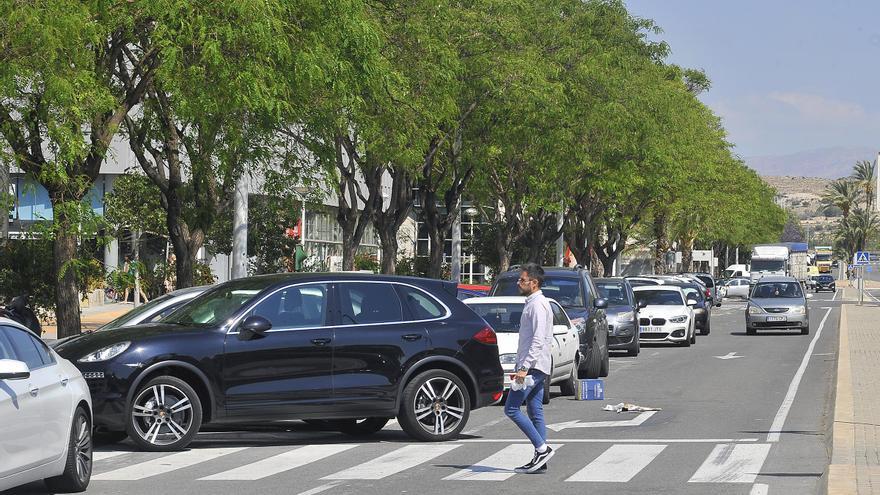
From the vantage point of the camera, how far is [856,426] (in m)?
15.1

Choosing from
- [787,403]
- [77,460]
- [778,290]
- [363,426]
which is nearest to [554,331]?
[787,403]

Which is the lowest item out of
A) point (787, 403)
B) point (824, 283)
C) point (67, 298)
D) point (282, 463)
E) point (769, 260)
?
point (787, 403)

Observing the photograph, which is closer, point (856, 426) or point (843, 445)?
point (843, 445)

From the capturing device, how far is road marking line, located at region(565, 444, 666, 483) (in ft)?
39.1

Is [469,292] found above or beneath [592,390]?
above

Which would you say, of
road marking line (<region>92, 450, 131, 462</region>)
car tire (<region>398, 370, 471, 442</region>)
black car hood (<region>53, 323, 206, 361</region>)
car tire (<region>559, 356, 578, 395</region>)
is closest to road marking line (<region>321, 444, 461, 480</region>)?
car tire (<region>398, 370, 471, 442</region>)

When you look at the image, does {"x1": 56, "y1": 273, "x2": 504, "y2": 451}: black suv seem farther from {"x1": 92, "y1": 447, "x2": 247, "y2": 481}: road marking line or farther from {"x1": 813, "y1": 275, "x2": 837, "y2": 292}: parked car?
{"x1": 813, "y1": 275, "x2": 837, "y2": 292}: parked car

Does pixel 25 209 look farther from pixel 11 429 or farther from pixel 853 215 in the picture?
pixel 853 215

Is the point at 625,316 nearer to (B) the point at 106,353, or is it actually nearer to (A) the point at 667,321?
(A) the point at 667,321

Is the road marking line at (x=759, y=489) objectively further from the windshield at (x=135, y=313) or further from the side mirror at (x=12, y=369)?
the windshield at (x=135, y=313)

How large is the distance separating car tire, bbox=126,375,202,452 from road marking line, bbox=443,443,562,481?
9.21 ft

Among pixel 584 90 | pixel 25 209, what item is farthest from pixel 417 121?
pixel 25 209

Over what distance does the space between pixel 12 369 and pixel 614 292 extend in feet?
80.4

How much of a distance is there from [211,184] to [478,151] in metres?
Answer: 13.1
